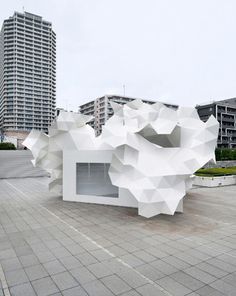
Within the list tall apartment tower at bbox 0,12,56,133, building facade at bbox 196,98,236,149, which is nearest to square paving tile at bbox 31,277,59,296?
building facade at bbox 196,98,236,149

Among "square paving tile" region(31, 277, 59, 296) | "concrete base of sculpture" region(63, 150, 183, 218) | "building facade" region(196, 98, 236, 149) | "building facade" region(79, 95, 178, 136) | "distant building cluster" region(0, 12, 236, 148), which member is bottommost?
"square paving tile" region(31, 277, 59, 296)

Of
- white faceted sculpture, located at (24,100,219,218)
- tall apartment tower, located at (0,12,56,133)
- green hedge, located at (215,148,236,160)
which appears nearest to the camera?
white faceted sculpture, located at (24,100,219,218)

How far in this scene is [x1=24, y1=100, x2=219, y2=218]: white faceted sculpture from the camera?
373 inches

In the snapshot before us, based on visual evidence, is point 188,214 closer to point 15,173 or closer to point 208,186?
point 208,186

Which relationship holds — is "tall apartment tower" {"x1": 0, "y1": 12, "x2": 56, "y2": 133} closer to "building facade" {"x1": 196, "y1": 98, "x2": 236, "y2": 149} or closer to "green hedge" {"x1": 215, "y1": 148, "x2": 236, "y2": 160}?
"building facade" {"x1": 196, "y1": 98, "x2": 236, "y2": 149}

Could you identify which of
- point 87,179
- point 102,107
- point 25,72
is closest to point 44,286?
point 87,179

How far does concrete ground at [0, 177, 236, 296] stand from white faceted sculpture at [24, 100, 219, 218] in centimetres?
130

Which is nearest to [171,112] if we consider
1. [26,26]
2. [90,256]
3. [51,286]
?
[90,256]

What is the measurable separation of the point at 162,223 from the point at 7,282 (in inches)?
236

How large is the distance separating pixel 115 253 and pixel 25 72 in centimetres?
10722

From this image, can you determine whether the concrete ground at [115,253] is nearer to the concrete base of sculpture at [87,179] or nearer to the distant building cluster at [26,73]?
the concrete base of sculpture at [87,179]

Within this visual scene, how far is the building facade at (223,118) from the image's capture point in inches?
2562

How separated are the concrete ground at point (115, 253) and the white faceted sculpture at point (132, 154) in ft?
4.25

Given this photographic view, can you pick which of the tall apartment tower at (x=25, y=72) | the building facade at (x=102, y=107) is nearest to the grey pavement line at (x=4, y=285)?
the building facade at (x=102, y=107)
